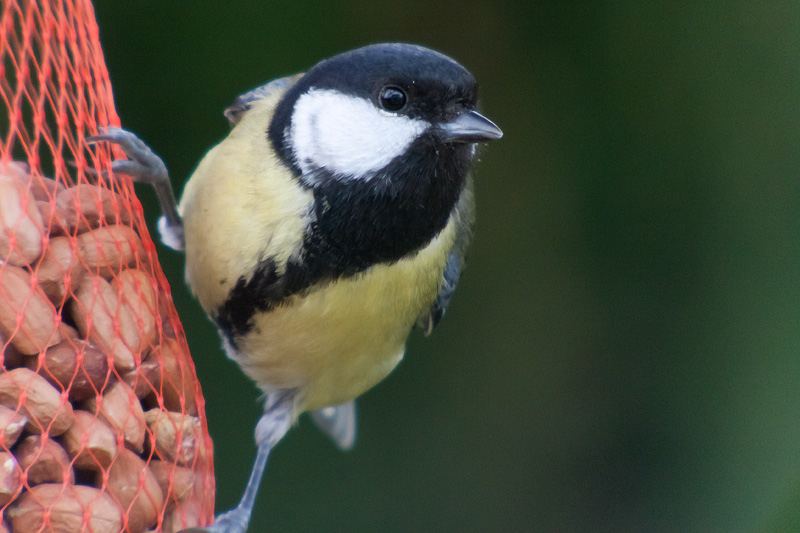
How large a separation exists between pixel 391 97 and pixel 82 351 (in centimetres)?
46

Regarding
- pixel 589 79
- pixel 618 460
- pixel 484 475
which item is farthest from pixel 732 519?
pixel 589 79

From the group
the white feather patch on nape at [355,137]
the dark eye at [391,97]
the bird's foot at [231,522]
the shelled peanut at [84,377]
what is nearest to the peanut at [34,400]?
the shelled peanut at [84,377]

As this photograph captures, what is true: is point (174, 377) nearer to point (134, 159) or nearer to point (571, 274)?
point (134, 159)

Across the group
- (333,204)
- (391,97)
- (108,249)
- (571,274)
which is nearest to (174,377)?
(108,249)

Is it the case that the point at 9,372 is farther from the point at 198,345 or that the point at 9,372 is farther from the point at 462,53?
the point at 462,53

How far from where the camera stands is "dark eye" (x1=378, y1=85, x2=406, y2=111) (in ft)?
3.34

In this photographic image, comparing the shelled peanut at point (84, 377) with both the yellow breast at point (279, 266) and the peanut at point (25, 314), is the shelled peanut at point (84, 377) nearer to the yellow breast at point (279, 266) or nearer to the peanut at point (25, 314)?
the peanut at point (25, 314)

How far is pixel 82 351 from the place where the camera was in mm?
894

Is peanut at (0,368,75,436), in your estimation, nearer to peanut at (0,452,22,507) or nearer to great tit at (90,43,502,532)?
peanut at (0,452,22,507)

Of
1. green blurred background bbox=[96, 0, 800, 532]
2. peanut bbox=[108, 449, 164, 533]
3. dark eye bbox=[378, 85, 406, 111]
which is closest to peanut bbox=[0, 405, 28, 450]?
peanut bbox=[108, 449, 164, 533]

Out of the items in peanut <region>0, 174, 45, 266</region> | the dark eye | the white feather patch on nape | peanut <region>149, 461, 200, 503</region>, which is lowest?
peanut <region>149, 461, 200, 503</region>

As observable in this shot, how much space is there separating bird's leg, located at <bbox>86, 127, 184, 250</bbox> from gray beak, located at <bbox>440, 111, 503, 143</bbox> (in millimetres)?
406

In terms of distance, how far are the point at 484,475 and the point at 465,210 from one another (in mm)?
1110

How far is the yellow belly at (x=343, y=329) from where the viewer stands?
1091 millimetres
